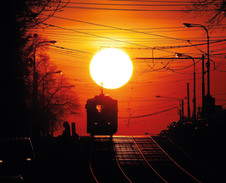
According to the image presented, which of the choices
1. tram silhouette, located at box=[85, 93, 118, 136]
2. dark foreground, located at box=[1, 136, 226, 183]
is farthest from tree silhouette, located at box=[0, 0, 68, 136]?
tram silhouette, located at box=[85, 93, 118, 136]

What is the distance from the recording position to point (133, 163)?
105 feet

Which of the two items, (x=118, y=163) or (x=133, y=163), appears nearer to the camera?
(x=118, y=163)

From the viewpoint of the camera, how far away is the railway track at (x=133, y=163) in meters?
25.5

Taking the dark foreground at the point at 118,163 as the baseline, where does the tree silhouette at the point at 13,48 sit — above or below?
above

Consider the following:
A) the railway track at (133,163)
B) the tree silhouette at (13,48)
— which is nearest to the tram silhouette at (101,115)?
the railway track at (133,163)

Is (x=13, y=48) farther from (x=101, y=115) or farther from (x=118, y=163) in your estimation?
(x=101, y=115)

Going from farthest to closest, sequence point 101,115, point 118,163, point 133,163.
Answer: point 101,115 < point 133,163 < point 118,163

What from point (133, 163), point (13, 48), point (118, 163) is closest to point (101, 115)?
point (133, 163)

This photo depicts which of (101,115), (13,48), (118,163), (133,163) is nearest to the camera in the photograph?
(13,48)

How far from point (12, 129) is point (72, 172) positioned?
696 cm

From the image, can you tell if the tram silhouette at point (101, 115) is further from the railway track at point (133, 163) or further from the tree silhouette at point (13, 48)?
the tree silhouette at point (13, 48)

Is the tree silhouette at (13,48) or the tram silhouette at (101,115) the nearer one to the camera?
the tree silhouette at (13,48)

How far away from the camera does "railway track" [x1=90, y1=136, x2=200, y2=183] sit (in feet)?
83.6

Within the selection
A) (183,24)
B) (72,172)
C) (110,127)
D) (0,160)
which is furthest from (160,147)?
(0,160)
